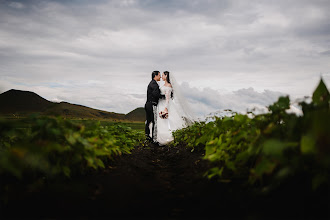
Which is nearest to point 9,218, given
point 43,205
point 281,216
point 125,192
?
point 43,205

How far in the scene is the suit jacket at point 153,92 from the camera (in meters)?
11.4

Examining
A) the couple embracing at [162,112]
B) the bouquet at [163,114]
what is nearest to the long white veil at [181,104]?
the couple embracing at [162,112]

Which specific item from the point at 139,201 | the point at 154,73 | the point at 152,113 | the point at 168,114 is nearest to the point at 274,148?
the point at 139,201

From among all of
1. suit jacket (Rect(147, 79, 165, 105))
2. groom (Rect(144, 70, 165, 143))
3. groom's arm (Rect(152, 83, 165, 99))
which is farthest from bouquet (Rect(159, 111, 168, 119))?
groom's arm (Rect(152, 83, 165, 99))

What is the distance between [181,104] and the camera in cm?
1370

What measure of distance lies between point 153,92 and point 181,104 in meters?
2.73

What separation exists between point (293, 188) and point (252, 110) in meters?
1.30

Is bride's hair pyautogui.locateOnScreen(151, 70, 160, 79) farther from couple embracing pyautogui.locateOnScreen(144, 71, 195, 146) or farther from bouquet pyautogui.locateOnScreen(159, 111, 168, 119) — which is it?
bouquet pyautogui.locateOnScreen(159, 111, 168, 119)

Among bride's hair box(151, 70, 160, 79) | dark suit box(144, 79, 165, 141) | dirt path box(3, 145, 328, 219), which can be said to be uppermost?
bride's hair box(151, 70, 160, 79)

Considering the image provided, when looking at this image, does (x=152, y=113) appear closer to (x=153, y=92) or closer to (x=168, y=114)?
(x=153, y=92)

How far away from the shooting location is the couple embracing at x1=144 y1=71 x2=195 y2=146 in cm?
1148

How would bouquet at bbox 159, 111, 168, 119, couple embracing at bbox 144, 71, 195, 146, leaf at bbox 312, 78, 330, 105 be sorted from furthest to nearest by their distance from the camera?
bouquet at bbox 159, 111, 168, 119, couple embracing at bbox 144, 71, 195, 146, leaf at bbox 312, 78, 330, 105

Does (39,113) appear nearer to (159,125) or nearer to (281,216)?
(281,216)

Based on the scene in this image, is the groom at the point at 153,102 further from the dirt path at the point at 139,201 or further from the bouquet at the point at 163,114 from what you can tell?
the dirt path at the point at 139,201
